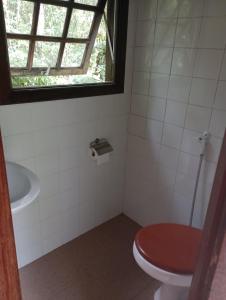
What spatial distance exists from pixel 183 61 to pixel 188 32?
0.17 meters

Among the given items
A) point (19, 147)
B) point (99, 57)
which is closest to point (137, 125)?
point (99, 57)

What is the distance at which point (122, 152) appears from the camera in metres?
2.18

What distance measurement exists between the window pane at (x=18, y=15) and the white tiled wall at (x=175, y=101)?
78 centimetres

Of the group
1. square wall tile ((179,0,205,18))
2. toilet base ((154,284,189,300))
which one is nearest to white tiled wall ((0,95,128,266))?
square wall tile ((179,0,205,18))

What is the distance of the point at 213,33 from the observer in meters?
1.43

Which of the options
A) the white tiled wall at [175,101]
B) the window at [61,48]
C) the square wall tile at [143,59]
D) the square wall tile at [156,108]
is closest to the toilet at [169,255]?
the white tiled wall at [175,101]

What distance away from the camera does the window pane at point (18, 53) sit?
144 cm

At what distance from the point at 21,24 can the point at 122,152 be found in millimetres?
1233

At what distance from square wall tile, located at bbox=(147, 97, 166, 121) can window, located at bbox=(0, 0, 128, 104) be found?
273 mm

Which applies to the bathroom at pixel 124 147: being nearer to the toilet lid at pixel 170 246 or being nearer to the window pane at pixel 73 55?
the window pane at pixel 73 55

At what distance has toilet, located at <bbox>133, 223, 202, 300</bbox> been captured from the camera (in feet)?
4.13

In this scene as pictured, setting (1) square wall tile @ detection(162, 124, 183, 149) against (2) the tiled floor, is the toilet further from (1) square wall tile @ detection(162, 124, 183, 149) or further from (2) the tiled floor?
(1) square wall tile @ detection(162, 124, 183, 149)

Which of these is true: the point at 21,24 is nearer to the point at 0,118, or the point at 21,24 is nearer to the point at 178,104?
the point at 0,118

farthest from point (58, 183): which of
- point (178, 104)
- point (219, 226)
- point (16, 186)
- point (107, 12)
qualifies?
point (219, 226)
